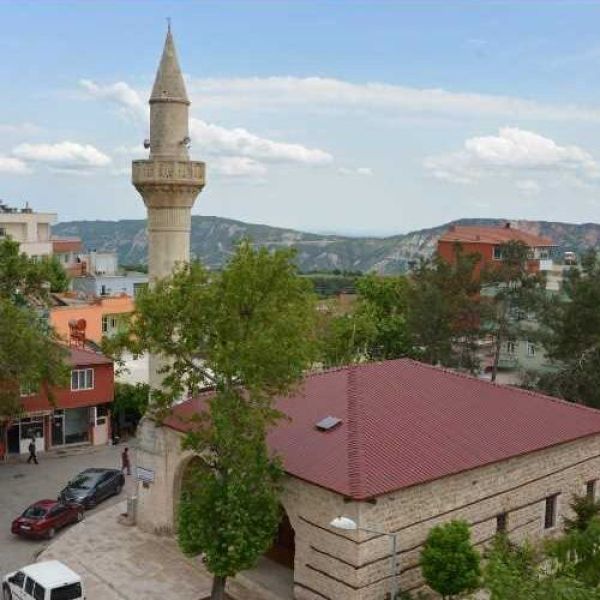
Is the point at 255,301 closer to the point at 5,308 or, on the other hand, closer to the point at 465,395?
the point at 465,395

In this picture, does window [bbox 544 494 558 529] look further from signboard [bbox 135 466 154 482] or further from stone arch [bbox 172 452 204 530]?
signboard [bbox 135 466 154 482]

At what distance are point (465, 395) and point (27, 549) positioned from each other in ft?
49.4

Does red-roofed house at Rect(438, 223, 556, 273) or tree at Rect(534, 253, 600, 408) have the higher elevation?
red-roofed house at Rect(438, 223, 556, 273)

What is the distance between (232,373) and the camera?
18906 millimetres

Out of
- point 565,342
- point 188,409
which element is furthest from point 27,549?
point 565,342

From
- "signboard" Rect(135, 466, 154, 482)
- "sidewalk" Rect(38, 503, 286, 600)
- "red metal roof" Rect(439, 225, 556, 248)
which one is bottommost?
"sidewalk" Rect(38, 503, 286, 600)

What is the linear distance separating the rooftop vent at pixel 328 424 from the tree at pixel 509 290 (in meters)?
22.2

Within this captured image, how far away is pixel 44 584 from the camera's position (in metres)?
19.9

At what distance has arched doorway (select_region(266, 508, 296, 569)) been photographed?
77.7 ft

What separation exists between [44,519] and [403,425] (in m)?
12.5

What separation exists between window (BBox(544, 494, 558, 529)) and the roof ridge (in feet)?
23.7

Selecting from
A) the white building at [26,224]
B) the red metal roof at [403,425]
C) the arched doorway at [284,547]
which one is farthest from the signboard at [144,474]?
the white building at [26,224]

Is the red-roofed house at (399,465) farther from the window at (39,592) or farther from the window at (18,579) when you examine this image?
the window at (18,579)

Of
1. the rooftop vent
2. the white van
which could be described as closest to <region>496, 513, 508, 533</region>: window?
the rooftop vent
